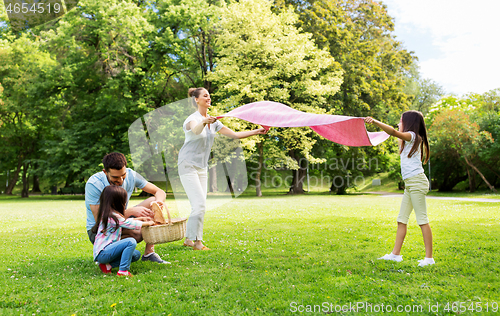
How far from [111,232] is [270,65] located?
26756 mm

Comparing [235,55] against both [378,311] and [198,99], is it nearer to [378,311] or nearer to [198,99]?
[198,99]

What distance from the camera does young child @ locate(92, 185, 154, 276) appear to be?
538 centimetres

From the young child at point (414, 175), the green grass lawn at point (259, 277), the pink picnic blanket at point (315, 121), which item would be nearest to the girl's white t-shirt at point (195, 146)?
the pink picnic blanket at point (315, 121)

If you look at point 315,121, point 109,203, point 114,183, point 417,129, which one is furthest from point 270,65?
point 109,203

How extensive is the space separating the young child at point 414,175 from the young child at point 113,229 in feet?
14.2

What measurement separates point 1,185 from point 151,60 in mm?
55123

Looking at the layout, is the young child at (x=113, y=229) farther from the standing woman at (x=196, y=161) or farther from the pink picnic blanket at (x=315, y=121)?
the pink picnic blanket at (x=315, y=121)

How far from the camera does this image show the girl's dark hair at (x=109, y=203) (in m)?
5.36

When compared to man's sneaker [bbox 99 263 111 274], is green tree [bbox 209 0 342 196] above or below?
above

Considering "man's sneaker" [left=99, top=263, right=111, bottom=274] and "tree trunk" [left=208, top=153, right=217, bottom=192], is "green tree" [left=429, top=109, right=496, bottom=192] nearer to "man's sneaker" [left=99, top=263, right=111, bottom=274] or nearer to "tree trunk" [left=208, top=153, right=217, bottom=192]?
"tree trunk" [left=208, top=153, right=217, bottom=192]

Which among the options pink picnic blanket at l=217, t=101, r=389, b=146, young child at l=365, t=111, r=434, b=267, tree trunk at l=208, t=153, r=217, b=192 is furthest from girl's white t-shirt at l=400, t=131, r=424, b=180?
tree trunk at l=208, t=153, r=217, b=192

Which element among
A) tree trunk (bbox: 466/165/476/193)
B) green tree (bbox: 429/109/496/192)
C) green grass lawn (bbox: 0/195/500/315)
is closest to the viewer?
green grass lawn (bbox: 0/195/500/315)

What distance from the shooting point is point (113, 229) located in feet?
18.1

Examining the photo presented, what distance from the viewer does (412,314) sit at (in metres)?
3.91
